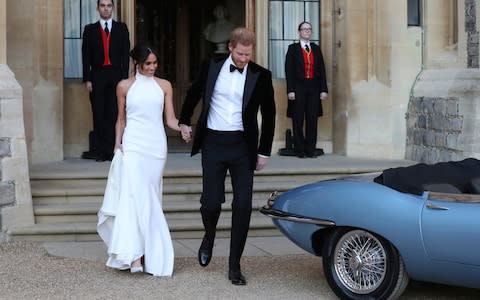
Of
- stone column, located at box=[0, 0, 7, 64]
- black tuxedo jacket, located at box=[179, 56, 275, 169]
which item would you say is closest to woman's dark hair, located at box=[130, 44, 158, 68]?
black tuxedo jacket, located at box=[179, 56, 275, 169]

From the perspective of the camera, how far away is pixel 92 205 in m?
8.68

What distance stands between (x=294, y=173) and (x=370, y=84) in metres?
2.59

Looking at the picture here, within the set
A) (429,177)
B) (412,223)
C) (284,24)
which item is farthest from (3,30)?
(412,223)

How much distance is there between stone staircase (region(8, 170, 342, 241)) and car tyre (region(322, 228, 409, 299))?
2702 millimetres

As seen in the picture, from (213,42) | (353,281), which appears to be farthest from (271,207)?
(213,42)

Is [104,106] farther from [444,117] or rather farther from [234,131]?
[234,131]

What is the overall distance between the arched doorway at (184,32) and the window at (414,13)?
300 centimetres

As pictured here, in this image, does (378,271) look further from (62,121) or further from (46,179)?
(62,121)

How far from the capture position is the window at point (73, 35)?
11453 mm

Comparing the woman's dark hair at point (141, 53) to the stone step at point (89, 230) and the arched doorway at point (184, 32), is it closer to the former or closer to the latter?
the stone step at point (89, 230)

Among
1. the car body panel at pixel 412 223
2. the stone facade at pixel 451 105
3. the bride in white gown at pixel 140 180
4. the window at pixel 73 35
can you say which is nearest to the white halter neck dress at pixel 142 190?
the bride in white gown at pixel 140 180

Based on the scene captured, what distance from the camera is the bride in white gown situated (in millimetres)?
6531

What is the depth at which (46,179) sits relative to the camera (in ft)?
29.7

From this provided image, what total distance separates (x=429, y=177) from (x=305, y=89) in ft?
19.3
